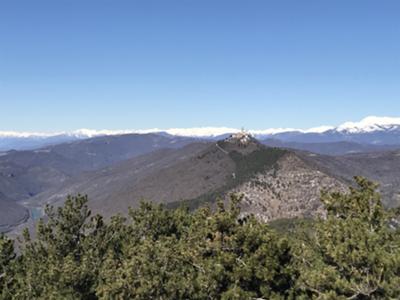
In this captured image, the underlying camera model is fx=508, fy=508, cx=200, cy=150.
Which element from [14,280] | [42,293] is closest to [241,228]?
[42,293]

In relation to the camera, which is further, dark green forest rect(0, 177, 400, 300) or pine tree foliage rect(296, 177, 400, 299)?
dark green forest rect(0, 177, 400, 300)

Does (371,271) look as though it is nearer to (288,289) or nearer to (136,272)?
(288,289)

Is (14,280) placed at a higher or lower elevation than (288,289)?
lower

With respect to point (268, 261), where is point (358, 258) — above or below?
above

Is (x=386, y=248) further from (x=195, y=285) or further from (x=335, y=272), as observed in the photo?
(x=195, y=285)

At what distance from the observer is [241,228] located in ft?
107

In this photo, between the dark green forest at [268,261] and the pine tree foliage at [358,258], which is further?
the dark green forest at [268,261]

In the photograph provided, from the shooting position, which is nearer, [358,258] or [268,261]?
[358,258]

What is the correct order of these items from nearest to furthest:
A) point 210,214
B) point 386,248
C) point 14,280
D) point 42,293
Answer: point 386,248
point 210,214
point 42,293
point 14,280

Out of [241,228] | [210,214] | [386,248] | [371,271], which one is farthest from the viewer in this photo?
[210,214]

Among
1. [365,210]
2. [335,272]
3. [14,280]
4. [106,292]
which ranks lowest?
[14,280]

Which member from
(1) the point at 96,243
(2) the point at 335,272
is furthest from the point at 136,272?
(1) the point at 96,243

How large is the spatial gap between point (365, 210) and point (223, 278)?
10304 mm

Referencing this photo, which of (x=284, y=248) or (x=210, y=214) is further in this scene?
(x=210, y=214)
